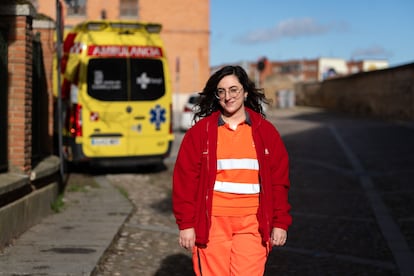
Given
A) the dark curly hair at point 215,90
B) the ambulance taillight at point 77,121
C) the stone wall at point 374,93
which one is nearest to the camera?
the dark curly hair at point 215,90

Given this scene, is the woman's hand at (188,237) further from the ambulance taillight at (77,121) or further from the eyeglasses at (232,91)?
the ambulance taillight at (77,121)

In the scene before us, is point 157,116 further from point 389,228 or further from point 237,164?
point 237,164

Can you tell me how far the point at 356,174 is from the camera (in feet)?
46.7

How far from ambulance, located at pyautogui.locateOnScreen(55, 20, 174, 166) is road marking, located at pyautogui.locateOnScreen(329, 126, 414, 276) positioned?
3.85 meters

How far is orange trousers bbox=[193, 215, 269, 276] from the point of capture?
13.1ft

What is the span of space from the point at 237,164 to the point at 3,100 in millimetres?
4533

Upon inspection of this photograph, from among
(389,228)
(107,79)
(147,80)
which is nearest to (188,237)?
(389,228)

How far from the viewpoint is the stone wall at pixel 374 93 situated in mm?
27803

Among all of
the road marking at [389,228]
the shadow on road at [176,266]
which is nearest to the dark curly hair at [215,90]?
the shadow on road at [176,266]

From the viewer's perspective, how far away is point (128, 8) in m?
48.6

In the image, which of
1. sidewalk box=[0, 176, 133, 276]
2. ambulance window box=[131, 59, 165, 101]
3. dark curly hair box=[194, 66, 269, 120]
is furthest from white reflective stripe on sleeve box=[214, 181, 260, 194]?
ambulance window box=[131, 59, 165, 101]

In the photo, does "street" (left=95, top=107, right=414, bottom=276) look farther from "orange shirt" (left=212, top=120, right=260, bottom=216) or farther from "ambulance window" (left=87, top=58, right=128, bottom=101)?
"orange shirt" (left=212, top=120, right=260, bottom=216)

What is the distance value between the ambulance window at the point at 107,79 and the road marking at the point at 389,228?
471 cm

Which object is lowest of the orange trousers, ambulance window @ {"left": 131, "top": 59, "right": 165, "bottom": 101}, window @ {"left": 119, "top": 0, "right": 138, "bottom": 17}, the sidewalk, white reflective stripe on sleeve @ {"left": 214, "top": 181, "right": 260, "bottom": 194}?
the sidewalk
